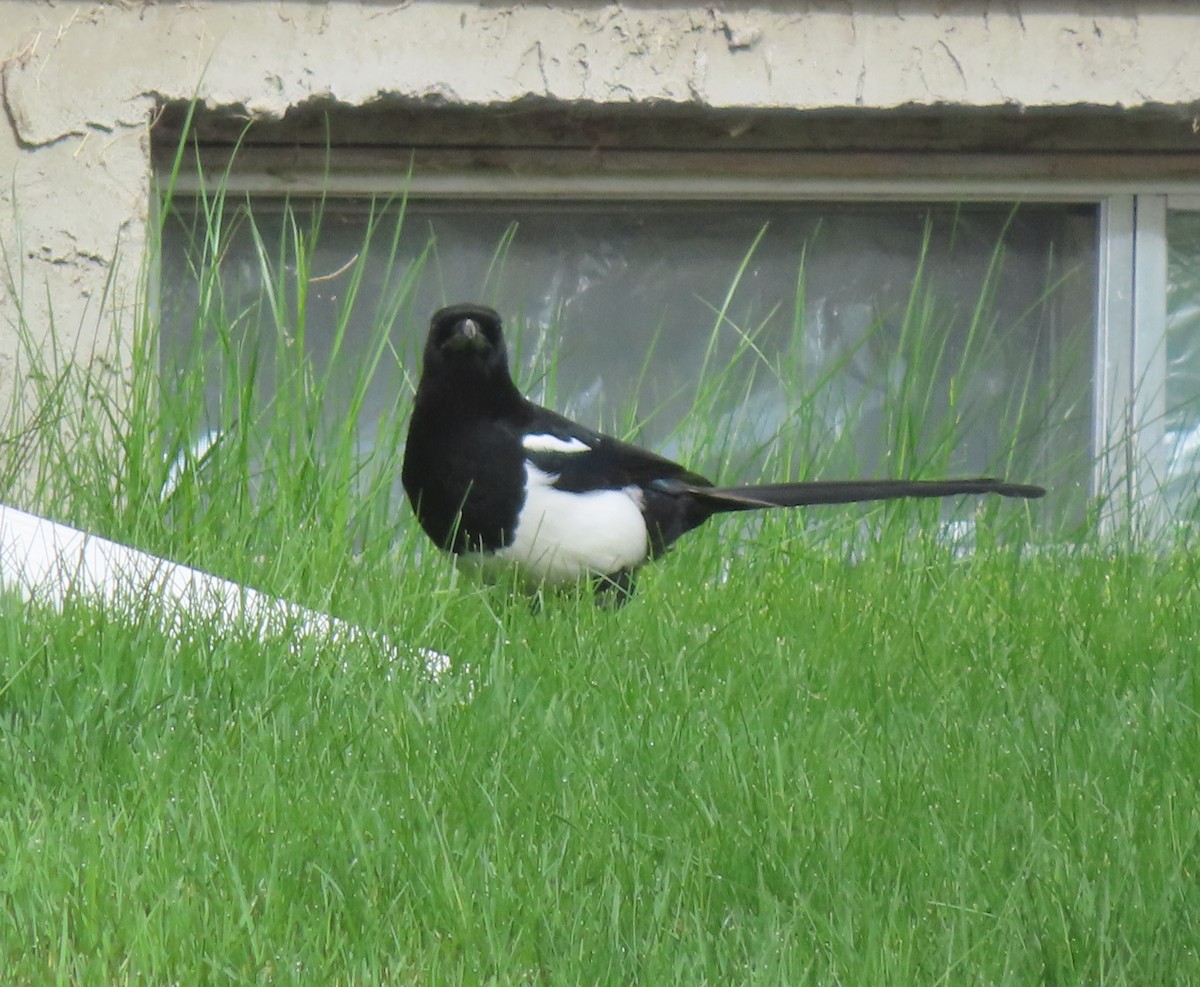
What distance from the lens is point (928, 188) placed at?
4875 mm

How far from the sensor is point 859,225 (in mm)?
4953

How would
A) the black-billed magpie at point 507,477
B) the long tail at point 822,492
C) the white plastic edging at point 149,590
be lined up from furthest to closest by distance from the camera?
the long tail at point 822,492 < the black-billed magpie at point 507,477 < the white plastic edging at point 149,590

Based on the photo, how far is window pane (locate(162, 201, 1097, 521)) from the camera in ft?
15.4

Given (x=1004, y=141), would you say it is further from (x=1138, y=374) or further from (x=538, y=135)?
(x=538, y=135)

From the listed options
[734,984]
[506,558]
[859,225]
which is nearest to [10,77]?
[506,558]

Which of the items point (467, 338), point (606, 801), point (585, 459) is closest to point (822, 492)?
point (585, 459)

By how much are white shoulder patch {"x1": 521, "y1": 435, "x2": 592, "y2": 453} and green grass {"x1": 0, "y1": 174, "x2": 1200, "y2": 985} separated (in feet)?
0.90

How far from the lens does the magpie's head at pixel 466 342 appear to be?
3.13 m

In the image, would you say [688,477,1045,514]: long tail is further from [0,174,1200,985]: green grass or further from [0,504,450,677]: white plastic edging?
[0,504,450,677]: white plastic edging

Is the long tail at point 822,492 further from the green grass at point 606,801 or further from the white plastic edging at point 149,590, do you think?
the white plastic edging at point 149,590

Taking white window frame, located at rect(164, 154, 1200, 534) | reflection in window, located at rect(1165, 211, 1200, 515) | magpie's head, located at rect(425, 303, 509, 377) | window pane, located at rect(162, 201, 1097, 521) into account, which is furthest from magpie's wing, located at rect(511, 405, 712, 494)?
reflection in window, located at rect(1165, 211, 1200, 515)

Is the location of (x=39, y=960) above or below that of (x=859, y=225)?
below

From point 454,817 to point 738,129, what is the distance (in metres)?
2.91

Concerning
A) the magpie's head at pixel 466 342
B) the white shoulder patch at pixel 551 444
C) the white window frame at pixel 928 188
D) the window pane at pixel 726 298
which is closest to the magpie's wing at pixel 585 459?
the white shoulder patch at pixel 551 444
